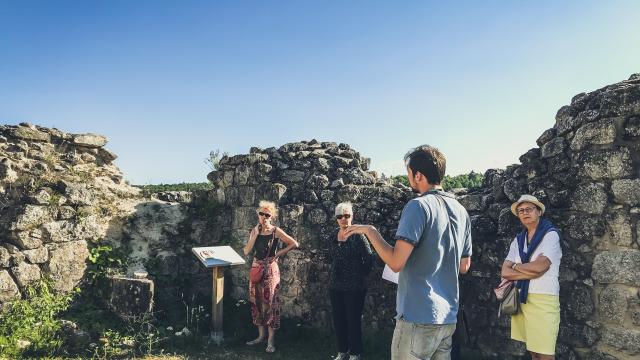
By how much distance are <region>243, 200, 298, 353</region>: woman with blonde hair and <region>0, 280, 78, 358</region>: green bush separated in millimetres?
2626

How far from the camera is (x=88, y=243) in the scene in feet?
22.0

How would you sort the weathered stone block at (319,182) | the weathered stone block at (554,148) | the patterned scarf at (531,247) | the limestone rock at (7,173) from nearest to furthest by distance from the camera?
the patterned scarf at (531,247) < the weathered stone block at (554,148) < the limestone rock at (7,173) < the weathered stone block at (319,182)

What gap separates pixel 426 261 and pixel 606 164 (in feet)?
9.81

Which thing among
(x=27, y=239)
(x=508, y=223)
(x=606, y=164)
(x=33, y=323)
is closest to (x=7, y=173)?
(x=27, y=239)

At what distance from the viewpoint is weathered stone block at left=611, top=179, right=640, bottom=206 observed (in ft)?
13.9

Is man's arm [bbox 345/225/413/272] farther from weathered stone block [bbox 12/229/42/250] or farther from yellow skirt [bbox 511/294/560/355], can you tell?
weathered stone block [bbox 12/229/42/250]

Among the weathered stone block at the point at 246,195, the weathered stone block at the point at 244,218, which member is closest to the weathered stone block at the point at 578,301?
the weathered stone block at the point at 244,218

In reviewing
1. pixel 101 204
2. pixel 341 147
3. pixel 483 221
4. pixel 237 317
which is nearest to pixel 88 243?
pixel 101 204

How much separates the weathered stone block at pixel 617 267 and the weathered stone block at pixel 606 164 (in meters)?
0.79

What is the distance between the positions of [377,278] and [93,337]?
13.4ft

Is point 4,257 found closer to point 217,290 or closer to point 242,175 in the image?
point 217,290

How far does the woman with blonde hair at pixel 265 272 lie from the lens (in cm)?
615

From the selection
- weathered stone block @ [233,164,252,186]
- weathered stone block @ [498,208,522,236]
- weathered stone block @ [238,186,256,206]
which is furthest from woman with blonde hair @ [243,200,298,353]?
weathered stone block @ [498,208,522,236]

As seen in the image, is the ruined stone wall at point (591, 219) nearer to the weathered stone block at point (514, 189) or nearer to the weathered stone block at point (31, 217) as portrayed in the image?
the weathered stone block at point (514, 189)
